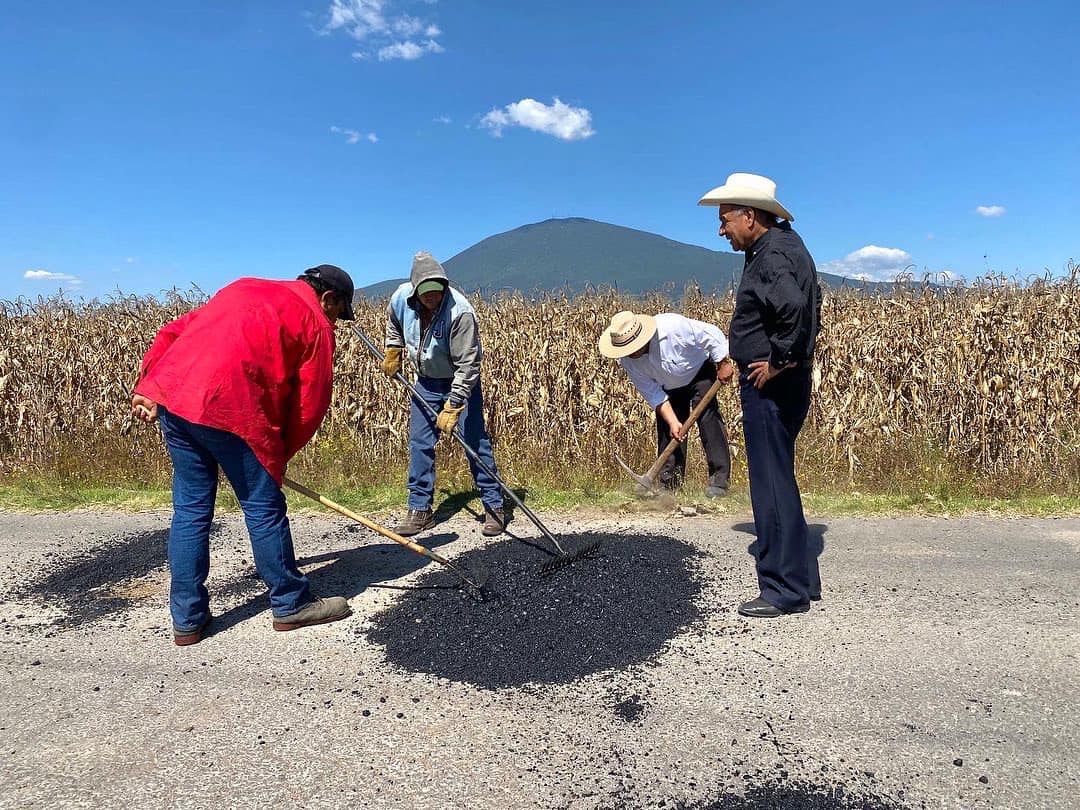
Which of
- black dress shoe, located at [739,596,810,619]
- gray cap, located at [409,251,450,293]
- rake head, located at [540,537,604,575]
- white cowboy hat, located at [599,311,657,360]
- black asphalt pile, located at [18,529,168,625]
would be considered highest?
gray cap, located at [409,251,450,293]

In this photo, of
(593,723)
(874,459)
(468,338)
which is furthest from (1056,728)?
(874,459)

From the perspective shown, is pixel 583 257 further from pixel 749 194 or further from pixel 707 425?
pixel 749 194

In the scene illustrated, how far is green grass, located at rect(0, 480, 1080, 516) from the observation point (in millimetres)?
5816

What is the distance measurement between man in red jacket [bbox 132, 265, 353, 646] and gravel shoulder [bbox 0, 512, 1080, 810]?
0.35 metres

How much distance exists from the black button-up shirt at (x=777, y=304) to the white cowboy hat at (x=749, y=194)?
12 centimetres

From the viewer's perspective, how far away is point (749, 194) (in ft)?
12.3

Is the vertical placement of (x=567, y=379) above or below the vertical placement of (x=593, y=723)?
above

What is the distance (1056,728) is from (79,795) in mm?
3766

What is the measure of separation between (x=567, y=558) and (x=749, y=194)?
2542mm

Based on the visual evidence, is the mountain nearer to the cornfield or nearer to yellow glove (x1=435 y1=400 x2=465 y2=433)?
the cornfield

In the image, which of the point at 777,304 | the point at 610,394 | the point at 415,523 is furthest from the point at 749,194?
the point at 610,394

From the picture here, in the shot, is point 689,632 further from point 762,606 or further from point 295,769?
point 295,769

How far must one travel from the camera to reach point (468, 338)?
5.27m

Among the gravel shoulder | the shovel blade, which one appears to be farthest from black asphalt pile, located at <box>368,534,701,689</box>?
the shovel blade
